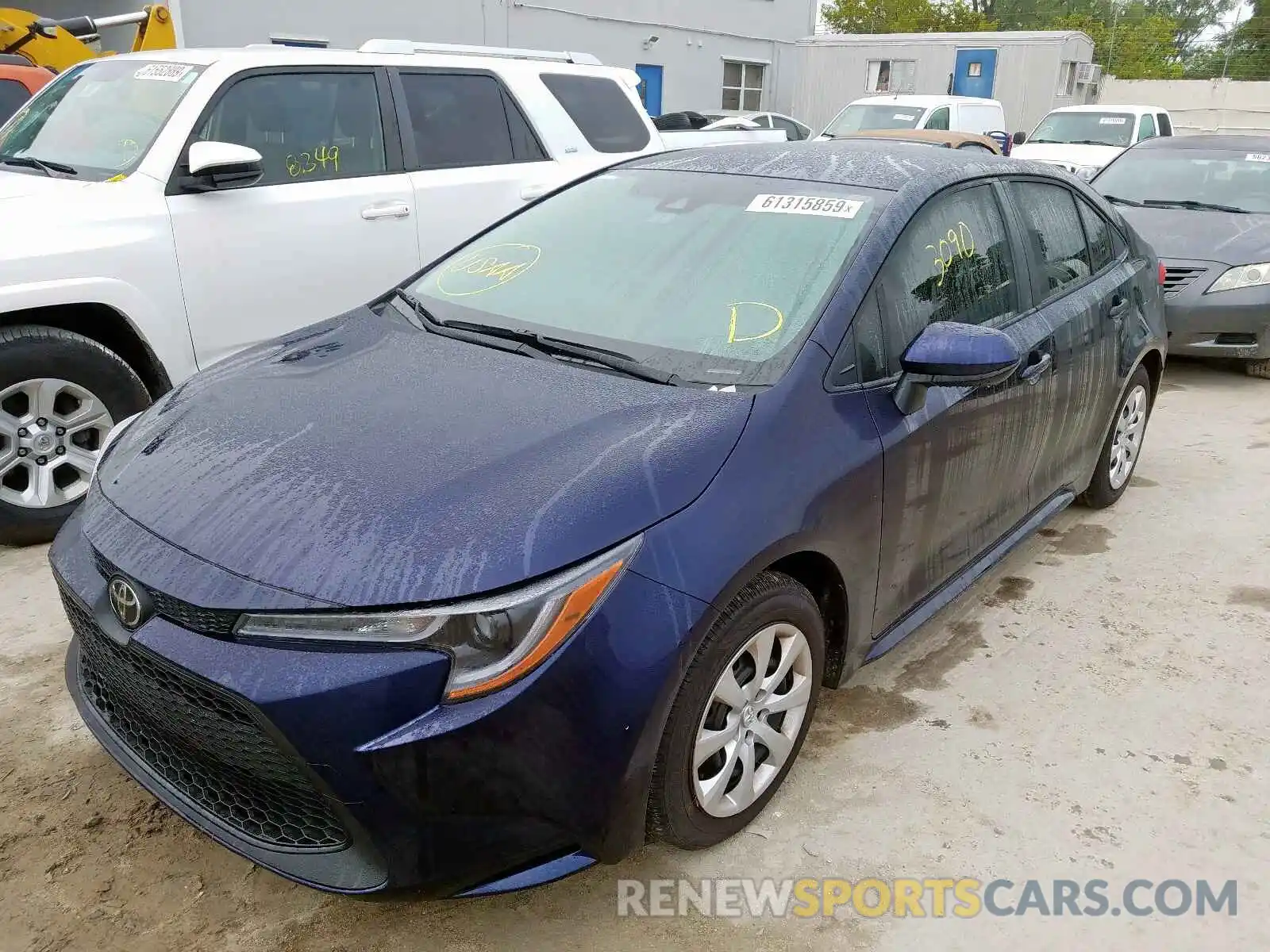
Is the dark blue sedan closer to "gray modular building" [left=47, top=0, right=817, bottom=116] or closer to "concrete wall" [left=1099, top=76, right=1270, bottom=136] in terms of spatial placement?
"gray modular building" [left=47, top=0, right=817, bottom=116]

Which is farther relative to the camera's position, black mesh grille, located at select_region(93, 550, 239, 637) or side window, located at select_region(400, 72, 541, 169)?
side window, located at select_region(400, 72, 541, 169)

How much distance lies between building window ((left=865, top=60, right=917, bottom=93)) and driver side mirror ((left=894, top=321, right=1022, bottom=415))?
74.1ft

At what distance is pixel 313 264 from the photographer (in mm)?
4668

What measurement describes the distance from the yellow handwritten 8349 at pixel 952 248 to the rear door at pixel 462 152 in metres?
2.73

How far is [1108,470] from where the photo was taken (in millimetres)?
4586

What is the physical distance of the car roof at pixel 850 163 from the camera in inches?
121

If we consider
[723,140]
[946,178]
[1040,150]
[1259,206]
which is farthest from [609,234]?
[1040,150]

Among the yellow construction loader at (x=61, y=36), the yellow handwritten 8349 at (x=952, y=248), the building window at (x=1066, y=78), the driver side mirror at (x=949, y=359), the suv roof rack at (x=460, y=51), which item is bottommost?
the driver side mirror at (x=949, y=359)

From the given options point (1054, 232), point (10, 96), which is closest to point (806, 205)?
point (1054, 232)

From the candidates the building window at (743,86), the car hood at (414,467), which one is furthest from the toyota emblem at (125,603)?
the building window at (743,86)

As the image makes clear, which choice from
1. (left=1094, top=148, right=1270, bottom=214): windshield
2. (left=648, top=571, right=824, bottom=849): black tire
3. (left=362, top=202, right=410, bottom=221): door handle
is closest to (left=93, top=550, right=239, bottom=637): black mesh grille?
(left=648, top=571, right=824, bottom=849): black tire

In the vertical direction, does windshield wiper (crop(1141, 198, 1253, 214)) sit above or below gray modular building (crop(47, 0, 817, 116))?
below

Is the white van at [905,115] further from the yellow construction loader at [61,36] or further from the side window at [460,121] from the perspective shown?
the side window at [460,121]

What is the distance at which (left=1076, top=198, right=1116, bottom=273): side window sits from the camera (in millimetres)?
4043
